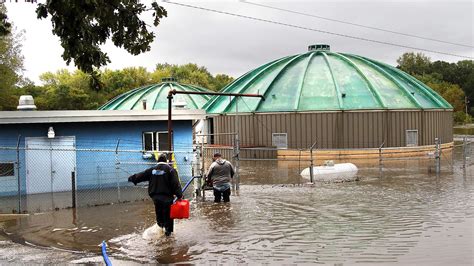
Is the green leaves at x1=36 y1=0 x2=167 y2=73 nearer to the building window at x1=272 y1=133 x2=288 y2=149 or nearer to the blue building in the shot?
the blue building

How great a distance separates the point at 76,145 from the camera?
19.1 m

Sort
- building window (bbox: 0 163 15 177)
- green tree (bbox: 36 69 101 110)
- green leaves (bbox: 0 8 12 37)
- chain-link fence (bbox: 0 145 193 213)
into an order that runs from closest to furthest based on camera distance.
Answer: green leaves (bbox: 0 8 12 37)
chain-link fence (bbox: 0 145 193 213)
building window (bbox: 0 163 15 177)
green tree (bbox: 36 69 101 110)

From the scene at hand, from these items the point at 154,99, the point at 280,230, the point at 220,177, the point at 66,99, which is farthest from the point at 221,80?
the point at 280,230

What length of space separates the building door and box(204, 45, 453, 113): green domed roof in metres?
18.9

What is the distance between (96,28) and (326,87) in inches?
1180

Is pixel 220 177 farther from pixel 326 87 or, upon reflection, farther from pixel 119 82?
pixel 119 82

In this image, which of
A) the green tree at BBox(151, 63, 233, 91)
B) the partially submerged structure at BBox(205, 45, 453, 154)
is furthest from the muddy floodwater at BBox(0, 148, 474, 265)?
the green tree at BBox(151, 63, 233, 91)

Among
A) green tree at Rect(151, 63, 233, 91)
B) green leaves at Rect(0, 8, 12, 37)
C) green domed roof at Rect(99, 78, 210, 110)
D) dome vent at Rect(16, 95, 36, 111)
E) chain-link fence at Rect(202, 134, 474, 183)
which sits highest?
green tree at Rect(151, 63, 233, 91)

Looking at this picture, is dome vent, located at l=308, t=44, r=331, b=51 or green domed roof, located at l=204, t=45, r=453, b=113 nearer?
green domed roof, located at l=204, t=45, r=453, b=113

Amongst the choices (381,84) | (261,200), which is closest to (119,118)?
(261,200)

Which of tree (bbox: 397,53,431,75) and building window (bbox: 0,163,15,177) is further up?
tree (bbox: 397,53,431,75)

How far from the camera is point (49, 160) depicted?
18.6 meters

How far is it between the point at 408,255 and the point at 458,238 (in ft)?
5.99

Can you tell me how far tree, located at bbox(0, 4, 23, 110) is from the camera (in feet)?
158
